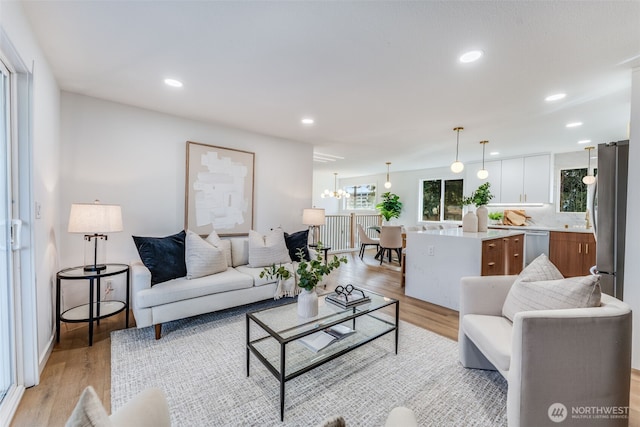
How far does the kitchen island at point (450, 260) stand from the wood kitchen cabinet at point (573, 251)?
185 cm

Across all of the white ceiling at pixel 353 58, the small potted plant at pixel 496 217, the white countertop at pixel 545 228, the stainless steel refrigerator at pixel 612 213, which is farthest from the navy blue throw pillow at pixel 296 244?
the small potted plant at pixel 496 217

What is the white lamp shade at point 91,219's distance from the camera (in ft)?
7.88

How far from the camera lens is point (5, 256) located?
1.72 meters

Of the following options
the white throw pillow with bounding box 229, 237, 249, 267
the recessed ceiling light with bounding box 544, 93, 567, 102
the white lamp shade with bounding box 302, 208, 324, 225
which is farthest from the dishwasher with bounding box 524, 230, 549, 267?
the white throw pillow with bounding box 229, 237, 249, 267

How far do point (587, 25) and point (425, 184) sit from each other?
21.5ft

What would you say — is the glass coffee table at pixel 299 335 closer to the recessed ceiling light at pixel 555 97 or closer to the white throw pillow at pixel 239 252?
the white throw pillow at pixel 239 252

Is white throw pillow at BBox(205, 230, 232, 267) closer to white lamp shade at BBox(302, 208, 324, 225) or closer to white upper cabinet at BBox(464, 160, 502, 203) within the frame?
white lamp shade at BBox(302, 208, 324, 225)

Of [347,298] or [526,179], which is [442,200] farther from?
[347,298]

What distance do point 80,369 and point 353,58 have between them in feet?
10.3

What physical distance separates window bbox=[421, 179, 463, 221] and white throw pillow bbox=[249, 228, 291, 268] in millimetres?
5577

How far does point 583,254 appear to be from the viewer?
Answer: 4824mm

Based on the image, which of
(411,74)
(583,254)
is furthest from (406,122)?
(583,254)

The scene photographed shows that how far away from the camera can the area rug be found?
166cm

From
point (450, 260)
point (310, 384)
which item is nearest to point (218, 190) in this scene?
point (310, 384)
